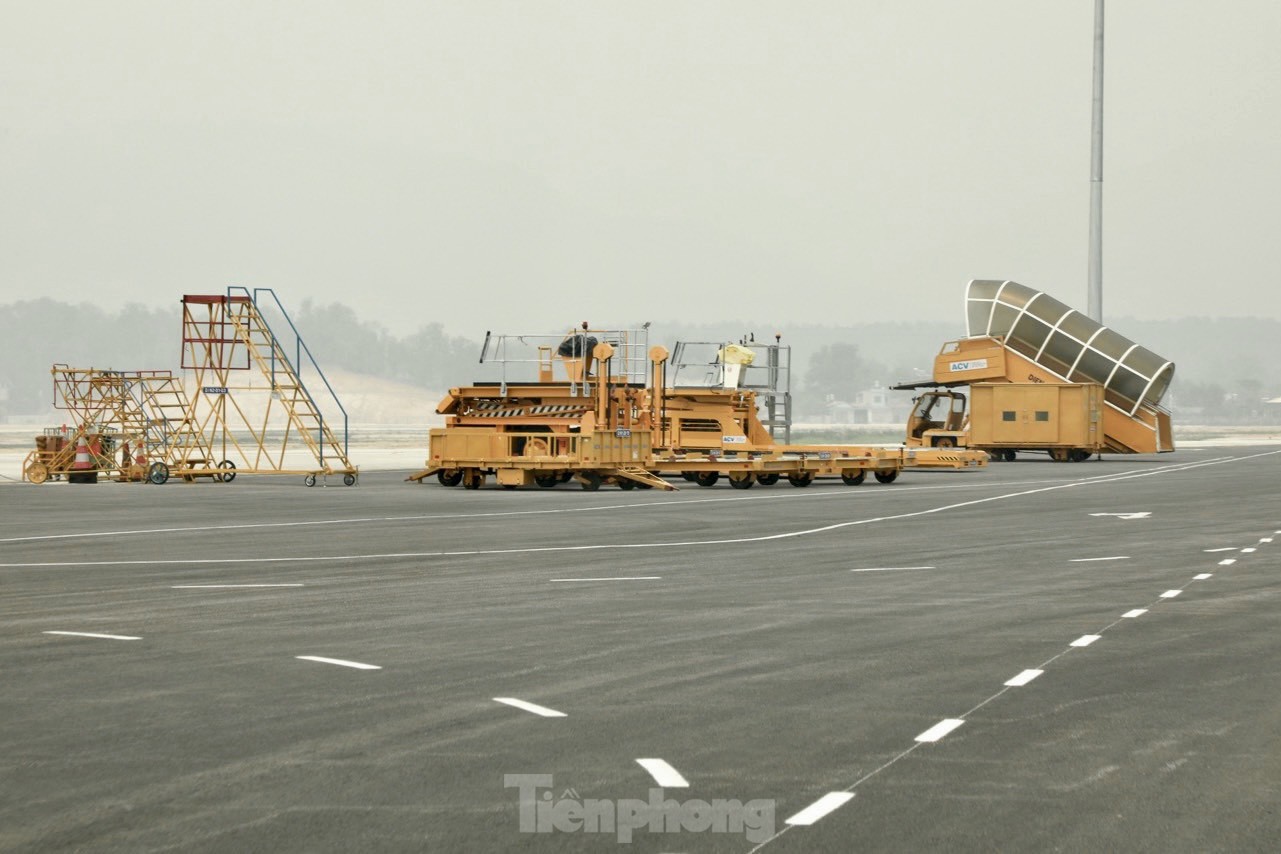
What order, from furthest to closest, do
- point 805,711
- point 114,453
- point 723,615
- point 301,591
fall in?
1. point 114,453
2. point 301,591
3. point 723,615
4. point 805,711

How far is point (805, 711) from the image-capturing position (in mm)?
8828

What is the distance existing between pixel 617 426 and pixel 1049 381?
24353 mm

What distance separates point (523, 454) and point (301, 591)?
21.6 meters

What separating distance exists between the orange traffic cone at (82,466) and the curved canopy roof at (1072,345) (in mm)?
31881

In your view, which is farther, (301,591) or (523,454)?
(523,454)

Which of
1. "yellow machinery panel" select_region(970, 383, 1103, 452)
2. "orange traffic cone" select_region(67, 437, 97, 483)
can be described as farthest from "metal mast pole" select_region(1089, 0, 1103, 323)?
"orange traffic cone" select_region(67, 437, 97, 483)

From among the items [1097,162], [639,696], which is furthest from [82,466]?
[1097,162]

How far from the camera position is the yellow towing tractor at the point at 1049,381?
54750mm

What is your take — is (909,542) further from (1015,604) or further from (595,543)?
(1015,604)

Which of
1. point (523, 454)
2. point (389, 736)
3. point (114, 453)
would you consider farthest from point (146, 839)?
point (114, 453)

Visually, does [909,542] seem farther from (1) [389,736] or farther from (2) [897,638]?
(1) [389,736]

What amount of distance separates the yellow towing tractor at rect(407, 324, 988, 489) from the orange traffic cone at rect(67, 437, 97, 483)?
961 cm

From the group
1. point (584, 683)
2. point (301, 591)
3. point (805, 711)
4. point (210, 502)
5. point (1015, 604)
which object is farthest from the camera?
point (210, 502)

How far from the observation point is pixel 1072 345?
5600 centimetres
